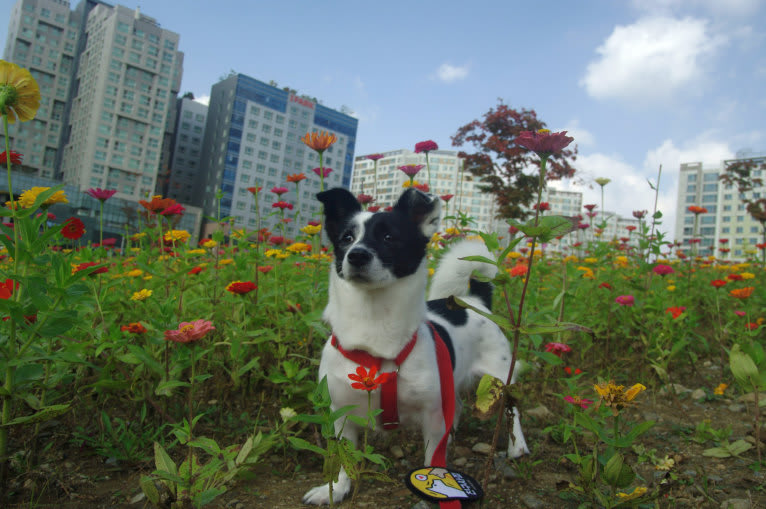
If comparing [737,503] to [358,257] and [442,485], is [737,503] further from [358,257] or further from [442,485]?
[358,257]

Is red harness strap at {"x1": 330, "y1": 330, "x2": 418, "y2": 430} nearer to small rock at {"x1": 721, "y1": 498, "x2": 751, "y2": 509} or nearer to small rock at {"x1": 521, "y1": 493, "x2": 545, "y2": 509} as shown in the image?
small rock at {"x1": 521, "y1": 493, "x2": 545, "y2": 509}

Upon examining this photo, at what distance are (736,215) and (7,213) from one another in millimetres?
106339

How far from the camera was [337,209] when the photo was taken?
2389 millimetres

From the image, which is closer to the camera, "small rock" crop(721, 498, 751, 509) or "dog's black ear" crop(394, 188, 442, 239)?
"small rock" crop(721, 498, 751, 509)

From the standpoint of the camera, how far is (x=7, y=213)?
131 centimetres

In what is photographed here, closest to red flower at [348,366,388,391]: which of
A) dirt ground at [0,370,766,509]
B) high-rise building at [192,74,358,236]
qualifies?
dirt ground at [0,370,766,509]

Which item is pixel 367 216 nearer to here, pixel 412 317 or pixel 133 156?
pixel 412 317

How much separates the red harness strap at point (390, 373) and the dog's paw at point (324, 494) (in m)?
0.34

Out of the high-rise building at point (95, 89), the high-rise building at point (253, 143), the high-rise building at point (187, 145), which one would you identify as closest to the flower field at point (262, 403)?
the high-rise building at point (253, 143)

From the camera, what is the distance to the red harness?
1.92 meters

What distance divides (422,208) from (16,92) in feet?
5.43

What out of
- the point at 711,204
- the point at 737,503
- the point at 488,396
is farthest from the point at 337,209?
the point at 711,204

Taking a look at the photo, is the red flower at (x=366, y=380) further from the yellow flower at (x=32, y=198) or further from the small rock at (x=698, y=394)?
the small rock at (x=698, y=394)

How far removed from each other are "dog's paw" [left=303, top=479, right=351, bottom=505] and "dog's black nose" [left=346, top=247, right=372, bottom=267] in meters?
0.99
